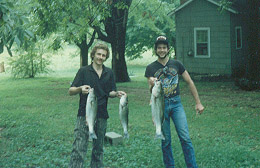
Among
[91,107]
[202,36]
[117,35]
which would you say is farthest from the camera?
[202,36]

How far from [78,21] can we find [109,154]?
10124 millimetres

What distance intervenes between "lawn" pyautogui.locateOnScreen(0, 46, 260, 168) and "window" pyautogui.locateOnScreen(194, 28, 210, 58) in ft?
22.8

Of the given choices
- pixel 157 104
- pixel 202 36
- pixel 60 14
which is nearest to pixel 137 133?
pixel 157 104

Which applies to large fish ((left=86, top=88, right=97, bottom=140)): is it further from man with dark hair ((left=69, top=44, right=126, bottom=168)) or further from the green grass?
the green grass

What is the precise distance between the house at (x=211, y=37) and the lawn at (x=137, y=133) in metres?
6.19

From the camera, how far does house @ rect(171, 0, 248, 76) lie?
21.8 m

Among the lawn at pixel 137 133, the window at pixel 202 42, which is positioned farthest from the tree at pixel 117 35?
the lawn at pixel 137 133

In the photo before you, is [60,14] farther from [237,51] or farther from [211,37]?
[237,51]

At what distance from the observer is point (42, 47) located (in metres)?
29.0

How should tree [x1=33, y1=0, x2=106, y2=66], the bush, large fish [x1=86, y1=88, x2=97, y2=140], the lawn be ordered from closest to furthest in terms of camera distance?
large fish [x1=86, y1=88, x2=97, y2=140] < the lawn < tree [x1=33, y1=0, x2=106, y2=66] < the bush

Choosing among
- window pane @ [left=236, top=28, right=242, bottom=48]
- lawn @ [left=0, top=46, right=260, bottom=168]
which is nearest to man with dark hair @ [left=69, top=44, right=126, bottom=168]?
lawn @ [left=0, top=46, right=260, bottom=168]

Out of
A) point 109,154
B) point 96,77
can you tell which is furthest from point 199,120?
point 96,77

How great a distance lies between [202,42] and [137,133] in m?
14.9

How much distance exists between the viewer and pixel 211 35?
22344 millimetres
